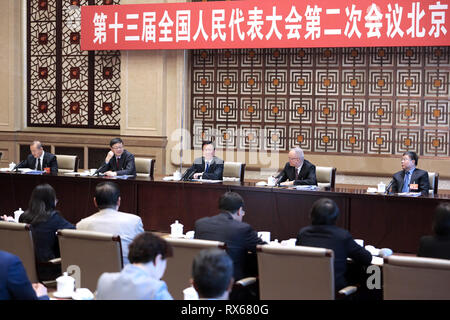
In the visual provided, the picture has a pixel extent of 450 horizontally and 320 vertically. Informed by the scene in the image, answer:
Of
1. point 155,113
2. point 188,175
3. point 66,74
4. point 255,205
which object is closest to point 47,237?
point 255,205

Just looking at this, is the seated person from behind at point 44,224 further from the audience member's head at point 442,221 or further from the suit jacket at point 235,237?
the audience member's head at point 442,221

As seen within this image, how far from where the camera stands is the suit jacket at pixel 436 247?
3471 mm

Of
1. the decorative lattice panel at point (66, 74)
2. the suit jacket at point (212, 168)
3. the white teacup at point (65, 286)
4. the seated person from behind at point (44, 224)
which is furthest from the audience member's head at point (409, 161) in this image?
the decorative lattice panel at point (66, 74)

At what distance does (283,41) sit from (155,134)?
2362 mm

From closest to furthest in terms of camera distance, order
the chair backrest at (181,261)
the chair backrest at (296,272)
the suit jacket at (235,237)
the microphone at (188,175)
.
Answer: the chair backrest at (296,272) < the chair backrest at (181,261) < the suit jacket at (235,237) < the microphone at (188,175)

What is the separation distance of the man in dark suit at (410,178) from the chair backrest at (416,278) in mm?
3023

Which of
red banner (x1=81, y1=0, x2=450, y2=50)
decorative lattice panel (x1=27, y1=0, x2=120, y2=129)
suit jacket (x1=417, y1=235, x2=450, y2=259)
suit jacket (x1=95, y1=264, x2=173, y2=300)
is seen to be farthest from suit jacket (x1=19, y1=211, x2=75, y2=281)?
decorative lattice panel (x1=27, y1=0, x2=120, y2=129)

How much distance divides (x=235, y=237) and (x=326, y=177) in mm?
3130

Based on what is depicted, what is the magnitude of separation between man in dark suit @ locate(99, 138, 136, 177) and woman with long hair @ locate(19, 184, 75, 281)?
116 inches

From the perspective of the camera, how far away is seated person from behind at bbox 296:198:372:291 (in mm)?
3609

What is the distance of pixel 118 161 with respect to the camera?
751cm
